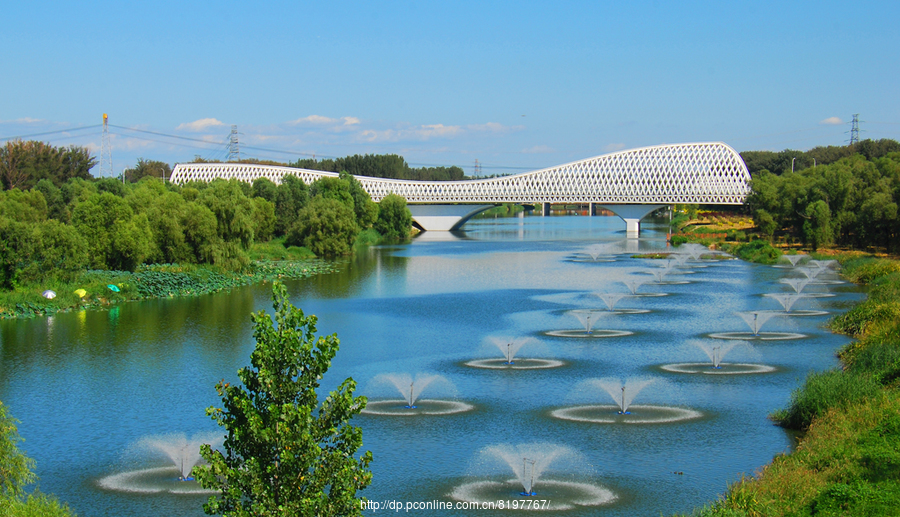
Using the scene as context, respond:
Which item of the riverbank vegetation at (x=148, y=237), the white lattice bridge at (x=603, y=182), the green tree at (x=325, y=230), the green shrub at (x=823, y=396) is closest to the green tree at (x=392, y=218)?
the riverbank vegetation at (x=148, y=237)

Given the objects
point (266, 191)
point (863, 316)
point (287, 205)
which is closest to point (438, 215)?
point (266, 191)

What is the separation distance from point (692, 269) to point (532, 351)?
35.5m

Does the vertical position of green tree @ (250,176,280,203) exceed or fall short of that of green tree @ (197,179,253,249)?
it exceeds it

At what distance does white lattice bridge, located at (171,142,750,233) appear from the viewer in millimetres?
136125

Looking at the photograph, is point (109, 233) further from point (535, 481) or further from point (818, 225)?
point (818, 225)

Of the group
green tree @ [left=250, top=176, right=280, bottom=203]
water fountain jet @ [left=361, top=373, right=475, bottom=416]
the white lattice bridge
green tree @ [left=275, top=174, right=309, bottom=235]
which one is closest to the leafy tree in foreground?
water fountain jet @ [left=361, top=373, right=475, bottom=416]

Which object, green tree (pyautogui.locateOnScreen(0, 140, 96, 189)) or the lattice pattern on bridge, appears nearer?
green tree (pyautogui.locateOnScreen(0, 140, 96, 189))

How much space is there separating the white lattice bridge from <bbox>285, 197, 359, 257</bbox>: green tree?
51460mm

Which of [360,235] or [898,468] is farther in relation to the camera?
[360,235]

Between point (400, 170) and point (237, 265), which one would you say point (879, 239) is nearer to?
point (237, 265)

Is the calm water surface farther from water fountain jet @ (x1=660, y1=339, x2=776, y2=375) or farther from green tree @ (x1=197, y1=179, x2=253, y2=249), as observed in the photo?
green tree @ (x1=197, y1=179, x2=253, y2=249)

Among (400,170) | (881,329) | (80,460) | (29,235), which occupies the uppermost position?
(400,170)

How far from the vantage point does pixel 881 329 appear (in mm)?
28031

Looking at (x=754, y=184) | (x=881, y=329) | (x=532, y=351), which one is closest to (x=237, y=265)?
(x=532, y=351)
